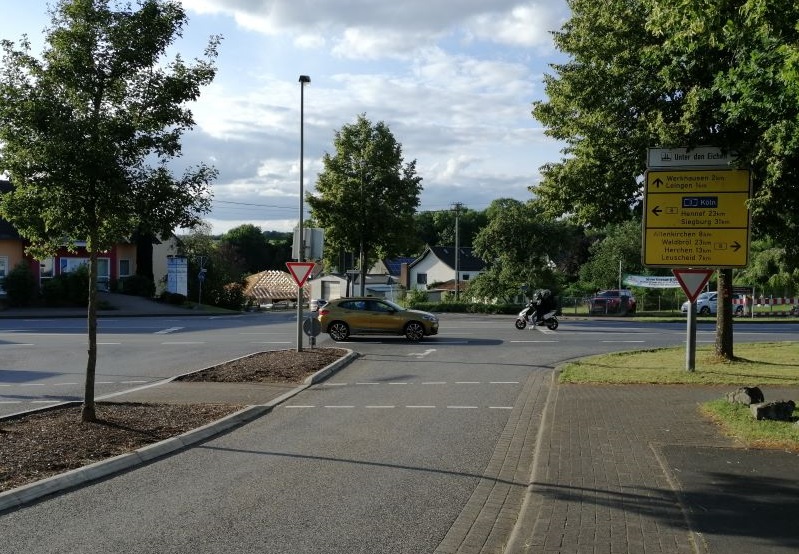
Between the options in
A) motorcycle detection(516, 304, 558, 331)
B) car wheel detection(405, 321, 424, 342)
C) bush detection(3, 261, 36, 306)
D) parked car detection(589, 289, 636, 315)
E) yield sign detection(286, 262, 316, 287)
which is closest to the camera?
yield sign detection(286, 262, 316, 287)

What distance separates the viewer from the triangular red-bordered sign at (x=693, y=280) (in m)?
14.8

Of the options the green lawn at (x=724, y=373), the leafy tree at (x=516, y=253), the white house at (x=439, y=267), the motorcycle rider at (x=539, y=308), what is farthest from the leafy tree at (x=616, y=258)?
the green lawn at (x=724, y=373)

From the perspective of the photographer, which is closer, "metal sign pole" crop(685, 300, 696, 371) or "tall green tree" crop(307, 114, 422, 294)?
"metal sign pole" crop(685, 300, 696, 371)

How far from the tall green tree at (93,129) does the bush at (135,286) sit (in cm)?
3956

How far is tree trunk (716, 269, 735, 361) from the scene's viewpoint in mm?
16844

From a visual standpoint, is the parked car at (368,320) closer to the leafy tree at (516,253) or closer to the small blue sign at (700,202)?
the small blue sign at (700,202)

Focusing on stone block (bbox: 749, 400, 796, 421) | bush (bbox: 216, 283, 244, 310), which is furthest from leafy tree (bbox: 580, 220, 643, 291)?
stone block (bbox: 749, 400, 796, 421)

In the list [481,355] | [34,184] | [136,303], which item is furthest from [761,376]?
[136,303]

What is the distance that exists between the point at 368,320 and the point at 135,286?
92.0ft

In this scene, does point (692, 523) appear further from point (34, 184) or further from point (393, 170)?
point (393, 170)

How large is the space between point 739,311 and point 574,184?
104ft

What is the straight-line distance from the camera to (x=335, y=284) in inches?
2579

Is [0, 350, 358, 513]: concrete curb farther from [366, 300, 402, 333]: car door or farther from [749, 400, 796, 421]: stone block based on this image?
[366, 300, 402, 333]: car door

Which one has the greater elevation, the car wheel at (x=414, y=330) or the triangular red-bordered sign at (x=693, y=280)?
the triangular red-bordered sign at (x=693, y=280)
